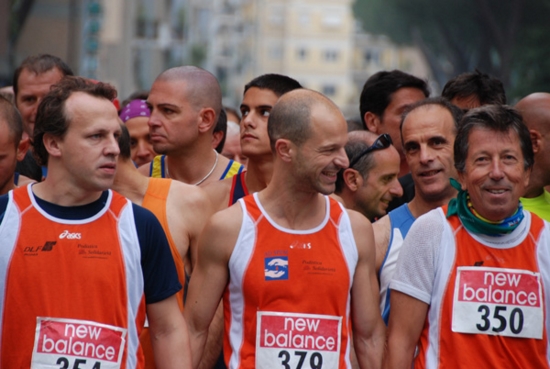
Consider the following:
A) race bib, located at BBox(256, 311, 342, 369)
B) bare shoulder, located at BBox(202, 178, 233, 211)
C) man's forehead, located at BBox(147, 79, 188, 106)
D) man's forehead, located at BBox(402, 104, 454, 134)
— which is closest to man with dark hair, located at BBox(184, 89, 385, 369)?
race bib, located at BBox(256, 311, 342, 369)

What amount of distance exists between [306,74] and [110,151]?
395 ft

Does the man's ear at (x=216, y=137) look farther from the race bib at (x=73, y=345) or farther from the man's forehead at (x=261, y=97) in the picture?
the race bib at (x=73, y=345)

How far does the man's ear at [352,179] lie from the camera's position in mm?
6012

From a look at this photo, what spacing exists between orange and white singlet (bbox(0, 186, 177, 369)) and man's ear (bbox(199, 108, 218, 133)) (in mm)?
2161

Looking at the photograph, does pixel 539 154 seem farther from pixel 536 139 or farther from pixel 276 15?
pixel 276 15

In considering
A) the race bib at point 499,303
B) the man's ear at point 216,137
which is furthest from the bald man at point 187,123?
the race bib at point 499,303

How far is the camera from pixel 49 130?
4.58 m

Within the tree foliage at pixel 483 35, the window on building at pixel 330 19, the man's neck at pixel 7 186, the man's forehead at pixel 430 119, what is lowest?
the man's neck at pixel 7 186


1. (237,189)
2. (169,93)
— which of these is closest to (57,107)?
(237,189)

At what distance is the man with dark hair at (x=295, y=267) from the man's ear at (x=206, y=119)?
164cm

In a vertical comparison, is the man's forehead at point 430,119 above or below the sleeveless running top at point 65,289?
above

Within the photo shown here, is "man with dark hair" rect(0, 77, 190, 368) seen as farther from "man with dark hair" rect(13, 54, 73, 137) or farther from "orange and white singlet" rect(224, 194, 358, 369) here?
"man with dark hair" rect(13, 54, 73, 137)

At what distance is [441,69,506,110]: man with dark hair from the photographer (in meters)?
7.02

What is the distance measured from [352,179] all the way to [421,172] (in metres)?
0.53
